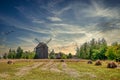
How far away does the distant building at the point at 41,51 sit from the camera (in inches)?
6575

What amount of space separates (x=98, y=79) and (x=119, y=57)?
79.0 m

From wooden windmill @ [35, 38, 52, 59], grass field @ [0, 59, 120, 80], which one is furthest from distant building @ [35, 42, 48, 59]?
grass field @ [0, 59, 120, 80]

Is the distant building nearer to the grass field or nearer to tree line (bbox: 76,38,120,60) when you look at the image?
tree line (bbox: 76,38,120,60)

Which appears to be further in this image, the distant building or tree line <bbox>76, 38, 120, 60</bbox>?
the distant building

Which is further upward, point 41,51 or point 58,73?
point 41,51

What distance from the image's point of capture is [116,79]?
24.0 metres

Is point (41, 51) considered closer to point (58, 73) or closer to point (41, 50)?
point (41, 50)

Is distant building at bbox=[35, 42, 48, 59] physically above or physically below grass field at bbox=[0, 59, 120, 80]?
above

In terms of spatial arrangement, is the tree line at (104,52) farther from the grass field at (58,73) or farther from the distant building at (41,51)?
the grass field at (58,73)

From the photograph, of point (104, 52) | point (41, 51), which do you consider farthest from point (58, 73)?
point (41, 51)

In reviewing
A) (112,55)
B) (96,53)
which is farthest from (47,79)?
(96,53)

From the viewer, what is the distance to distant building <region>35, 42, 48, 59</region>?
6575 inches

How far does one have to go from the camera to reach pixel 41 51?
167500mm

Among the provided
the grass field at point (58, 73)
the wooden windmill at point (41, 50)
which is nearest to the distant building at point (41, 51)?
the wooden windmill at point (41, 50)
